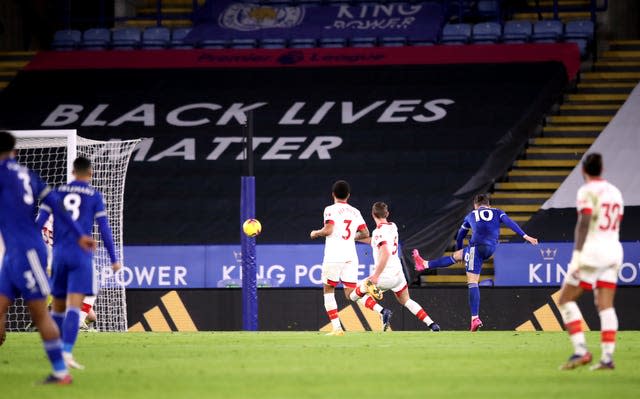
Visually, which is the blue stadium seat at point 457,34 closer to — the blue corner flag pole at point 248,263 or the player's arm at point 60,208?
the blue corner flag pole at point 248,263

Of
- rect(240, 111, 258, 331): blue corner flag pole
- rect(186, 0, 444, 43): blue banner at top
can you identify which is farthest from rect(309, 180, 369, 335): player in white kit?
rect(186, 0, 444, 43): blue banner at top

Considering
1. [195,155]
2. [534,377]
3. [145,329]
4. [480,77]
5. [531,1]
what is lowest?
[145,329]

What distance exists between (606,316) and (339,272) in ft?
21.0

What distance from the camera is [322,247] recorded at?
70.9 feet

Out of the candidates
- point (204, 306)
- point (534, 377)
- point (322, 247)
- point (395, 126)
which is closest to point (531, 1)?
point (395, 126)

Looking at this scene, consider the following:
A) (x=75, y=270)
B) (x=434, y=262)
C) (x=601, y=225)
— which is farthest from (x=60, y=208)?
(x=434, y=262)

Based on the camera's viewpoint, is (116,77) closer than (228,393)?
No

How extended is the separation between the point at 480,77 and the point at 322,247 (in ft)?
21.3

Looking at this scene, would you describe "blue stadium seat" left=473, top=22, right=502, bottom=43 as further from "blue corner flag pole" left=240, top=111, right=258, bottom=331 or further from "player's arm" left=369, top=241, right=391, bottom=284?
"player's arm" left=369, top=241, right=391, bottom=284

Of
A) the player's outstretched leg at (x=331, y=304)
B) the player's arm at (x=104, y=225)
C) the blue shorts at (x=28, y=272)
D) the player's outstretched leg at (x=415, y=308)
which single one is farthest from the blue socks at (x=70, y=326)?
the player's outstretched leg at (x=415, y=308)

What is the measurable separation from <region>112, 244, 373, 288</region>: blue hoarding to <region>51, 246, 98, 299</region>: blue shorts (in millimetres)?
11236

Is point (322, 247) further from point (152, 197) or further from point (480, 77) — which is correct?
point (480, 77)

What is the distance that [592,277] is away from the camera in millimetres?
10320

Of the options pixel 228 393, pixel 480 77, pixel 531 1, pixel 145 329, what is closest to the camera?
pixel 228 393
